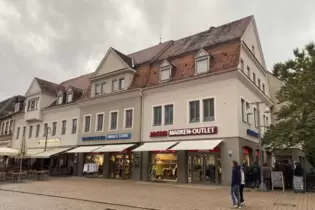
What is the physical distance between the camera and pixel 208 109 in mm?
20844

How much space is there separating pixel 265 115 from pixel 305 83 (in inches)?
345

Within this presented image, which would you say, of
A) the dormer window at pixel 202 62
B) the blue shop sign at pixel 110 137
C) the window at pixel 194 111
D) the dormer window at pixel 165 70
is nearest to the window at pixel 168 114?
the window at pixel 194 111

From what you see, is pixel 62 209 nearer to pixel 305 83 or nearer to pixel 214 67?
pixel 214 67

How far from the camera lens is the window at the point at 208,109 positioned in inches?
811

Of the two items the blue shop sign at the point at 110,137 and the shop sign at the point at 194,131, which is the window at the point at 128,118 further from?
the shop sign at the point at 194,131

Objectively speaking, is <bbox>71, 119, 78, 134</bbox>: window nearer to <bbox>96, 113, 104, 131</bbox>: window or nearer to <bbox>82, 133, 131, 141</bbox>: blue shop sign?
<bbox>82, 133, 131, 141</bbox>: blue shop sign

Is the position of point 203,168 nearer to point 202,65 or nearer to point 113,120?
point 202,65

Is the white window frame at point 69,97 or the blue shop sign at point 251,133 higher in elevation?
the white window frame at point 69,97

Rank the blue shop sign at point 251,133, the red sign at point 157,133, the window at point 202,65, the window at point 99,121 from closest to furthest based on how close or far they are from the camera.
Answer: the blue shop sign at point 251,133 → the window at point 202,65 → the red sign at point 157,133 → the window at point 99,121

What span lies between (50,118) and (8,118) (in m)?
12.0

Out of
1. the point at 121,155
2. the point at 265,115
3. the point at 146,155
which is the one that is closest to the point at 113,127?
the point at 121,155

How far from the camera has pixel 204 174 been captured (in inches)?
800

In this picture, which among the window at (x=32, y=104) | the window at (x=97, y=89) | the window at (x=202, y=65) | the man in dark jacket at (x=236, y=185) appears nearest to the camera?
the man in dark jacket at (x=236, y=185)

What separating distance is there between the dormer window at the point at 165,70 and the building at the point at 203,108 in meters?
0.08
